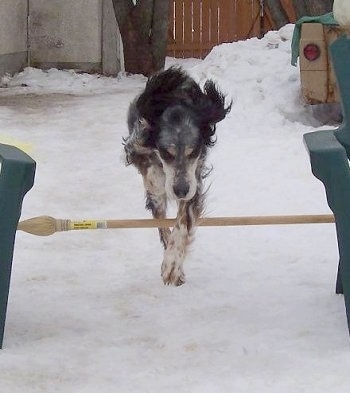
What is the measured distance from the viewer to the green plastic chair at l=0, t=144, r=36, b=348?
3.40 metres

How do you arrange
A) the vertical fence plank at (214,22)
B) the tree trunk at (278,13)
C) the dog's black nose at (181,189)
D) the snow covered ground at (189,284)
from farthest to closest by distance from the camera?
the vertical fence plank at (214,22)
the tree trunk at (278,13)
the dog's black nose at (181,189)
the snow covered ground at (189,284)

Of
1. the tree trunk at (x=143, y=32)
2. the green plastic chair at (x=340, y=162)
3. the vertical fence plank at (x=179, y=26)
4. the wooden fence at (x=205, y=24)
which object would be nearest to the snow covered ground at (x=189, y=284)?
the green plastic chair at (x=340, y=162)

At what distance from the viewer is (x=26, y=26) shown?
43.5ft

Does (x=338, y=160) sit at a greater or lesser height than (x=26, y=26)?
greater

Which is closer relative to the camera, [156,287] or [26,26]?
[156,287]

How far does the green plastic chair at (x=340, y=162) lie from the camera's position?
130 inches

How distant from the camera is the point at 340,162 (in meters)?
3.30

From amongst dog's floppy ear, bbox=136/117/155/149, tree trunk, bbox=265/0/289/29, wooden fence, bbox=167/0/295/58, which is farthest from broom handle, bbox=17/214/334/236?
wooden fence, bbox=167/0/295/58

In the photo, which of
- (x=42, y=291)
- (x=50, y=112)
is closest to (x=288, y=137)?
(x=50, y=112)

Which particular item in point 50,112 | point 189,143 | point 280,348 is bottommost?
point 50,112

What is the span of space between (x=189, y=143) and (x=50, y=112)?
573cm

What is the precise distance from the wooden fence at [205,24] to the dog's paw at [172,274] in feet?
41.8

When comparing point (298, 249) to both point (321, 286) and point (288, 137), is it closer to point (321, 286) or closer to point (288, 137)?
point (321, 286)

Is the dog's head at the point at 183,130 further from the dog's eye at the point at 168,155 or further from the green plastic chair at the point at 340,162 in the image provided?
the green plastic chair at the point at 340,162
